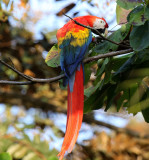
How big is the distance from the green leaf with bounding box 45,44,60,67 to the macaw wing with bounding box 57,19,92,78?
2cm

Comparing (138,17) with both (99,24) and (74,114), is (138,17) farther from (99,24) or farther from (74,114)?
(99,24)

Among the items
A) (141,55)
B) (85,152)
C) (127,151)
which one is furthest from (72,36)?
(127,151)

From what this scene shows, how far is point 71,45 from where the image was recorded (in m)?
1.01

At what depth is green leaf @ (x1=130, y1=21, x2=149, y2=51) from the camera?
61cm

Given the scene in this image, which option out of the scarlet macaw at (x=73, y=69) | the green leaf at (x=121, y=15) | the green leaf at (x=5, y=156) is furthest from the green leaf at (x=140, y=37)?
the green leaf at (x=5, y=156)

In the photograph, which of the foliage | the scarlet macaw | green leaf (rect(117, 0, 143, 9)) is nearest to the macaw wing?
the scarlet macaw

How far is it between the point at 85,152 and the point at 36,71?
0.74 metres

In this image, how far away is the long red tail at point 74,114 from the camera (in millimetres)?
750

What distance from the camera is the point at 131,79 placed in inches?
26.6

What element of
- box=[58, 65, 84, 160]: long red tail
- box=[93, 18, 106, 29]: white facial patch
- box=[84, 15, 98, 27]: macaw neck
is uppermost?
box=[84, 15, 98, 27]: macaw neck

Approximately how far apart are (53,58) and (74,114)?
216 mm

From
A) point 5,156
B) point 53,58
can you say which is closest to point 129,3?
point 53,58

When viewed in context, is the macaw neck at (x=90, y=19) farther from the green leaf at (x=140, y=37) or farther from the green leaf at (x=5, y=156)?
the green leaf at (x=5, y=156)

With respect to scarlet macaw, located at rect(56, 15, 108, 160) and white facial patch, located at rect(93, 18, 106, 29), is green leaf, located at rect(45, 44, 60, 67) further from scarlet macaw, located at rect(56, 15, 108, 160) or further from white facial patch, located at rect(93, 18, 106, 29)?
white facial patch, located at rect(93, 18, 106, 29)
